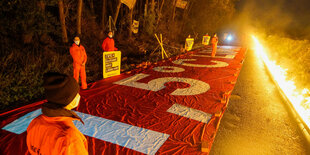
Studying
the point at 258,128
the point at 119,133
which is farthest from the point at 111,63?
the point at 258,128

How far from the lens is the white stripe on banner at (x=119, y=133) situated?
11.2 ft

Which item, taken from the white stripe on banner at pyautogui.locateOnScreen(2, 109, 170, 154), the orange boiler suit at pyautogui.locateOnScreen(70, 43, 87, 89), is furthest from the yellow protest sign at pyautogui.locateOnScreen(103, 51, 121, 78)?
the white stripe on banner at pyautogui.locateOnScreen(2, 109, 170, 154)

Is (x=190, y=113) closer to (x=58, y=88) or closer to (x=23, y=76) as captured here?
(x=58, y=88)

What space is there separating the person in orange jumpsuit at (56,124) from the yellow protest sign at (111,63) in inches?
231

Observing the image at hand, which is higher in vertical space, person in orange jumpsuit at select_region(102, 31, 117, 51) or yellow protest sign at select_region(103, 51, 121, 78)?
person in orange jumpsuit at select_region(102, 31, 117, 51)

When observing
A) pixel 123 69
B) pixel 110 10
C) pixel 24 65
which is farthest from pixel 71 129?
pixel 110 10

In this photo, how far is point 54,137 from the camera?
1.39 m

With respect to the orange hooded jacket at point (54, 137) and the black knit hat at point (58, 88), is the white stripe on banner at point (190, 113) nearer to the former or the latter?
the orange hooded jacket at point (54, 137)

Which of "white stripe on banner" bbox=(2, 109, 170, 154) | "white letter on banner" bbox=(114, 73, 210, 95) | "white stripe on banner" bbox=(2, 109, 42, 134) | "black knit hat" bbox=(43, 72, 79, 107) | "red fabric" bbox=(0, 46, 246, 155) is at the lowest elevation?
"white stripe on banner" bbox=(2, 109, 42, 134)

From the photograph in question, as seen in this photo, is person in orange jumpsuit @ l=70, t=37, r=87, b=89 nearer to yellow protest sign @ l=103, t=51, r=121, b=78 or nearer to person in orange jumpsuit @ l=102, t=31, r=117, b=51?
yellow protest sign @ l=103, t=51, r=121, b=78

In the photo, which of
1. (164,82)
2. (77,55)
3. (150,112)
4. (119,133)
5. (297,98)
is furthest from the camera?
(164,82)

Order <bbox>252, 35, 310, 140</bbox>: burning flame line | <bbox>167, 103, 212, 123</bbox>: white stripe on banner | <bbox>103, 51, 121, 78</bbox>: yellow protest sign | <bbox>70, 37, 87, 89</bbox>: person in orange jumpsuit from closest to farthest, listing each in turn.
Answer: <bbox>167, 103, 212, 123</bbox>: white stripe on banner, <bbox>252, 35, 310, 140</bbox>: burning flame line, <bbox>70, 37, 87, 89</bbox>: person in orange jumpsuit, <bbox>103, 51, 121, 78</bbox>: yellow protest sign

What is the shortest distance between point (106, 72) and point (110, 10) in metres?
10.4

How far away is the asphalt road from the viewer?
3.54 m
